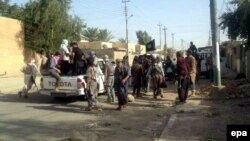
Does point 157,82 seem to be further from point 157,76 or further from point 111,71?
point 111,71

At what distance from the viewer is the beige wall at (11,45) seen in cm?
3291

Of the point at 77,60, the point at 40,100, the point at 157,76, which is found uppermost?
the point at 77,60

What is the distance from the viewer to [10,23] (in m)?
34.3

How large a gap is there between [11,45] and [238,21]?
58.9 feet

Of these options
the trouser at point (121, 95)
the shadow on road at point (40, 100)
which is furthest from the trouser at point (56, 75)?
the trouser at point (121, 95)

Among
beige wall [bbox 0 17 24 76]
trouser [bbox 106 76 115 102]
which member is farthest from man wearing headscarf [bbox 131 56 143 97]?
beige wall [bbox 0 17 24 76]

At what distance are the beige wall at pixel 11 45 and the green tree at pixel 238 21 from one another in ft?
53.2

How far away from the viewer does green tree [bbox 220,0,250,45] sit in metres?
22.8

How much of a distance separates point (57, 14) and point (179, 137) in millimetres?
31409

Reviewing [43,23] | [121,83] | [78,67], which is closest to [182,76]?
[121,83]

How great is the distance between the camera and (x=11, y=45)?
1355 inches

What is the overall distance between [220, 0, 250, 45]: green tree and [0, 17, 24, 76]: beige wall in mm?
16222

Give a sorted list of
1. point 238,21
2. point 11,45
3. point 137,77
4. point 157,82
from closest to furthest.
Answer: point 157,82 < point 137,77 < point 238,21 < point 11,45

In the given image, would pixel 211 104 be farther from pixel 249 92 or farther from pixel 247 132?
pixel 247 132
